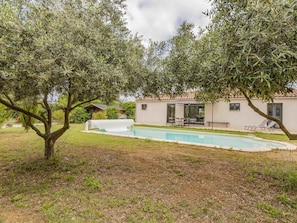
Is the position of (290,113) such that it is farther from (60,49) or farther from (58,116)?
(58,116)

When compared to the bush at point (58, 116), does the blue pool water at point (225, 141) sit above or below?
below

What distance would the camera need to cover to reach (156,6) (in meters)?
9.28

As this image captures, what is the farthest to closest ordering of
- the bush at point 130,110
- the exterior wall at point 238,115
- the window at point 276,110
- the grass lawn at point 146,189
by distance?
the bush at point 130,110, the exterior wall at point 238,115, the window at point 276,110, the grass lawn at point 146,189

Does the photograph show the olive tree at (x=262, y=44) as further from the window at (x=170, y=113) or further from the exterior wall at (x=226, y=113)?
the window at (x=170, y=113)

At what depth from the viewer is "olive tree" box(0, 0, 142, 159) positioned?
3920mm

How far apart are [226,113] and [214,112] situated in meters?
1.43

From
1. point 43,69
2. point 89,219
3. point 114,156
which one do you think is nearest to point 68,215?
point 89,219

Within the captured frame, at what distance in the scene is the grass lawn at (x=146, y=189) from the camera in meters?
4.08

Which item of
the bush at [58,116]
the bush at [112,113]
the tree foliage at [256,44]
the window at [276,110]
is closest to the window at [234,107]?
the window at [276,110]

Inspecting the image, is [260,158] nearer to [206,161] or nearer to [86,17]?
[206,161]

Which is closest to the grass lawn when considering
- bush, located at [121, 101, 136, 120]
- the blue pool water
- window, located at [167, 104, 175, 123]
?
the blue pool water

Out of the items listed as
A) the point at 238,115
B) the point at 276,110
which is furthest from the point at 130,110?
the point at 276,110

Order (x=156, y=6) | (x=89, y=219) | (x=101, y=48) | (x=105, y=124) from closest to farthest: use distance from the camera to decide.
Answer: (x=89, y=219), (x=101, y=48), (x=156, y=6), (x=105, y=124)

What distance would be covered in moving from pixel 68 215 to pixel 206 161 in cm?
559
